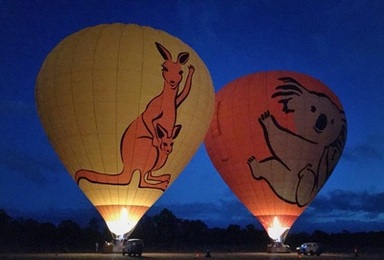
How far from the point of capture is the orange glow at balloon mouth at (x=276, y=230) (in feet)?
109

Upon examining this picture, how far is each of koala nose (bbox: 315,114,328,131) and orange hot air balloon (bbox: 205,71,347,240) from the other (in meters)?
0.05

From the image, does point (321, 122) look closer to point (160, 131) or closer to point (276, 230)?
point (276, 230)

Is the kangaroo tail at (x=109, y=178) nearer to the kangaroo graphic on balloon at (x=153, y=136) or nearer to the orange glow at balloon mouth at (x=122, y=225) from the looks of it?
the kangaroo graphic on balloon at (x=153, y=136)

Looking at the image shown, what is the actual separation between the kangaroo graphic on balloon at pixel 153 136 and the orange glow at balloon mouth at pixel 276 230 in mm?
9854

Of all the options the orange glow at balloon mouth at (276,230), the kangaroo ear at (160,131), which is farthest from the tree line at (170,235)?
the kangaroo ear at (160,131)

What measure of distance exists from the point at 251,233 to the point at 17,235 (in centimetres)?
2743

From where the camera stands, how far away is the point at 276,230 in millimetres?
33469

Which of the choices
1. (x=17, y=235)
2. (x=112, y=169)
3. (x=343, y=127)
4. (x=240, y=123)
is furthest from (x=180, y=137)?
(x=17, y=235)

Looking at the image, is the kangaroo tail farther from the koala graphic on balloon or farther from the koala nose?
the koala nose

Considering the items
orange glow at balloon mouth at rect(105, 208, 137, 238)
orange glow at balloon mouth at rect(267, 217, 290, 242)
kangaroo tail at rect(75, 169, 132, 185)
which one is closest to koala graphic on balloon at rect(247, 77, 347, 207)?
orange glow at balloon mouth at rect(267, 217, 290, 242)

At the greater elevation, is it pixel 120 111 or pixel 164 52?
pixel 164 52

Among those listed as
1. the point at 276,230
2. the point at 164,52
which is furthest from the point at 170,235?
the point at 164,52

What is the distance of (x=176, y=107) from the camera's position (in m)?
25.7

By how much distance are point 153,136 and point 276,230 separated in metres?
11.7
